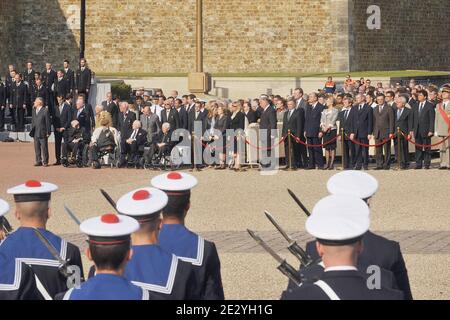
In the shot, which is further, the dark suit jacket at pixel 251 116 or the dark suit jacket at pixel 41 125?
the dark suit jacket at pixel 41 125

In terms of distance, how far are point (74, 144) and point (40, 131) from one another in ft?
2.62

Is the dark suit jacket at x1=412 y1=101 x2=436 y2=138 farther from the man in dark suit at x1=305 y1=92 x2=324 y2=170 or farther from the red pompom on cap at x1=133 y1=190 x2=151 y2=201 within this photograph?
the red pompom on cap at x1=133 y1=190 x2=151 y2=201

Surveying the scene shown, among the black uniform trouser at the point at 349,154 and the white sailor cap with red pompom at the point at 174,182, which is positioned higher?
the white sailor cap with red pompom at the point at 174,182

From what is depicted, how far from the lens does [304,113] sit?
23141 mm

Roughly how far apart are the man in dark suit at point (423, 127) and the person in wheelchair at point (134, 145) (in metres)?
5.13

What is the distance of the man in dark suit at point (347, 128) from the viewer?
2267 centimetres

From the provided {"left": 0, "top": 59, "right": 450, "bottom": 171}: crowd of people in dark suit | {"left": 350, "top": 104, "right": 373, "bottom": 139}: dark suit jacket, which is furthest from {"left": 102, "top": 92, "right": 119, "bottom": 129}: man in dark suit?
{"left": 350, "top": 104, "right": 373, "bottom": 139}: dark suit jacket

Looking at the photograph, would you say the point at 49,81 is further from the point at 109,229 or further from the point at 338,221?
the point at 338,221

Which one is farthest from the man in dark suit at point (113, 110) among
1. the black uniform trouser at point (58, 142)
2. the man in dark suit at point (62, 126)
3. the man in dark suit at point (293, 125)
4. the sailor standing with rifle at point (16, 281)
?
the sailor standing with rifle at point (16, 281)

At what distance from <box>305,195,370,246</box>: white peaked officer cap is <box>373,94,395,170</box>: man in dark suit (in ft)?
57.6

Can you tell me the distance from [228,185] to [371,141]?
4.45m

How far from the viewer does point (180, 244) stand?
6113 mm

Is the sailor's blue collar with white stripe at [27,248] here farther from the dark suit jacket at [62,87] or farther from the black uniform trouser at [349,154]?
the dark suit jacket at [62,87]
